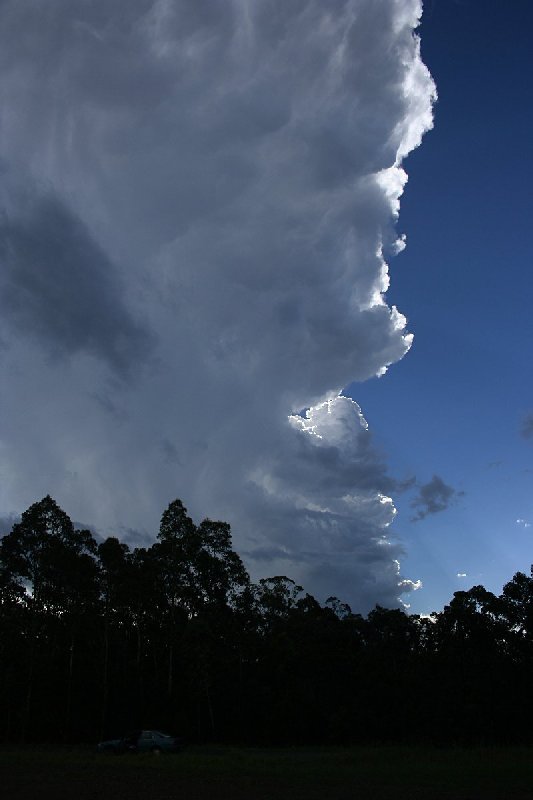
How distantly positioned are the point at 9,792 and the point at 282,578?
150 feet

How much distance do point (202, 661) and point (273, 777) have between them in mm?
30554

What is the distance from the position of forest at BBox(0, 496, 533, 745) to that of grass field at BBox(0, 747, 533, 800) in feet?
59.0

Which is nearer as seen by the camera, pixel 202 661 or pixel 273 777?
pixel 273 777

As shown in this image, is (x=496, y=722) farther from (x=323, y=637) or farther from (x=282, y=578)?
(x=282, y=578)

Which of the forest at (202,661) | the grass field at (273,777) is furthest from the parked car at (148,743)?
the forest at (202,661)

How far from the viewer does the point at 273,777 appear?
23.4m

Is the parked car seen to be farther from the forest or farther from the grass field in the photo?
the forest

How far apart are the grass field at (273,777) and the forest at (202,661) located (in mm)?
17995

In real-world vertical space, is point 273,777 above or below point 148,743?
above

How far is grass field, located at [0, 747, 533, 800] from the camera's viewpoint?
18.3m

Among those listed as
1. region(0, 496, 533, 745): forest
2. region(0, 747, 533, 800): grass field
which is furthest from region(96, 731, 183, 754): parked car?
region(0, 496, 533, 745): forest

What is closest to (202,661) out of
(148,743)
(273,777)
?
(148,743)

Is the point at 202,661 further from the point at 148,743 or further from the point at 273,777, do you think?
the point at 273,777

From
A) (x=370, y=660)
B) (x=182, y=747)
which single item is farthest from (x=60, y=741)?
(x=370, y=660)
